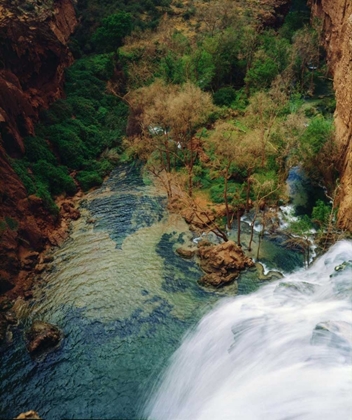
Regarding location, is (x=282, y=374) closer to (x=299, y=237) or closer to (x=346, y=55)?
(x=299, y=237)

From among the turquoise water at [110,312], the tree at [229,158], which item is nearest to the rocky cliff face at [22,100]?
the turquoise water at [110,312]

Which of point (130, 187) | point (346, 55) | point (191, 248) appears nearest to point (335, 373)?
point (191, 248)

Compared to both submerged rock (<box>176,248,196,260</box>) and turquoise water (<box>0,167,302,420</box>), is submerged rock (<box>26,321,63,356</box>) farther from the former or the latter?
submerged rock (<box>176,248,196,260</box>)

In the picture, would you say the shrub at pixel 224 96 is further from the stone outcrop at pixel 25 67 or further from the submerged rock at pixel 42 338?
the submerged rock at pixel 42 338

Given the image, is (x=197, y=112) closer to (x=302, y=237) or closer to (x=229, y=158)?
(x=229, y=158)

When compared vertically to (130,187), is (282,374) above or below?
below

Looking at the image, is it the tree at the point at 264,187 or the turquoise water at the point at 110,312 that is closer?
the turquoise water at the point at 110,312
